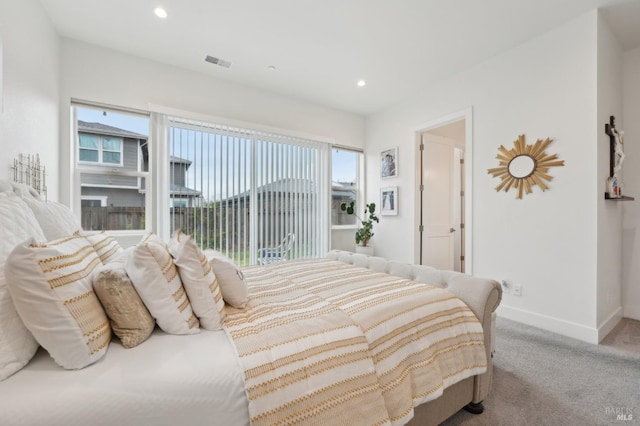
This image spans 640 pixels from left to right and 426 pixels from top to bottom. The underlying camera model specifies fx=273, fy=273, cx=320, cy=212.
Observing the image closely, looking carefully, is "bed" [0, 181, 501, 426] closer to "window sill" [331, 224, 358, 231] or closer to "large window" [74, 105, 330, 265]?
"large window" [74, 105, 330, 265]

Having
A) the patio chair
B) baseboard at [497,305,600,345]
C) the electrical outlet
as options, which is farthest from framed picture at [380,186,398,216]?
baseboard at [497,305,600,345]

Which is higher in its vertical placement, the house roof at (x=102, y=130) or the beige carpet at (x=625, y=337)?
the house roof at (x=102, y=130)

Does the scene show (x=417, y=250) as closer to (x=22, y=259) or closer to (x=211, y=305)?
(x=211, y=305)

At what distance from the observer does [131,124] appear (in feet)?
10.1

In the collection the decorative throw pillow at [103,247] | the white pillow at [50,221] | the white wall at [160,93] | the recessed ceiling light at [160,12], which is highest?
the recessed ceiling light at [160,12]

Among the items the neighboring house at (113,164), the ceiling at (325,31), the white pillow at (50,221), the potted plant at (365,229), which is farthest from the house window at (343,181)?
the white pillow at (50,221)

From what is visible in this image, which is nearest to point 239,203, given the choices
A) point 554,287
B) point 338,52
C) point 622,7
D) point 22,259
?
point 338,52

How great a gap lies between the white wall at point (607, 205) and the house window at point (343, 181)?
9.92 feet

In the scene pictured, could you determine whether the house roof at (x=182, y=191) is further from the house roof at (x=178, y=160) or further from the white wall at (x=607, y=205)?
the white wall at (x=607, y=205)

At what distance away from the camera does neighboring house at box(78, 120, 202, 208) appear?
2920 millimetres

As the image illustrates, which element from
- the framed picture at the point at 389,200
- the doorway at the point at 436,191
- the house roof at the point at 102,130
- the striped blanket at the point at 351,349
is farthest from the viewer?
the framed picture at the point at 389,200

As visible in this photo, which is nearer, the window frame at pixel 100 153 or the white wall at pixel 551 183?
the white wall at pixel 551 183

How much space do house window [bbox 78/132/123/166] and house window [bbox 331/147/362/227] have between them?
9.57 ft

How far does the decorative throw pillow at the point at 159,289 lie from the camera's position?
1060 mm
